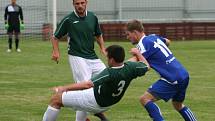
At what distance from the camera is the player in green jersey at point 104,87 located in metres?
8.43

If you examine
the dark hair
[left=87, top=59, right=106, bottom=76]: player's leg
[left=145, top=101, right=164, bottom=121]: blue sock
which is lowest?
[left=145, top=101, right=164, bottom=121]: blue sock

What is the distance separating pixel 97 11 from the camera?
141 feet

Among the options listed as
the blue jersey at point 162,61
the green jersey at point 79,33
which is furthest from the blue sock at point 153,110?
the green jersey at point 79,33

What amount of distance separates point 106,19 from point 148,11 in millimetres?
3049

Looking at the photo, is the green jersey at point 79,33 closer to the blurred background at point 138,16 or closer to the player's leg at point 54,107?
the player's leg at point 54,107

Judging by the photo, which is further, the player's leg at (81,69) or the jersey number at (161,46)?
the player's leg at (81,69)

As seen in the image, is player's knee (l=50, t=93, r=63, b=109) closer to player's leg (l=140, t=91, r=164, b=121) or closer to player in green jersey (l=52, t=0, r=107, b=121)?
player's leg (l=140, t=91, r=164, b=121)

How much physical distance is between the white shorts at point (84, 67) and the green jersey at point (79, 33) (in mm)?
74

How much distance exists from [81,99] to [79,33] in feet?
7.87

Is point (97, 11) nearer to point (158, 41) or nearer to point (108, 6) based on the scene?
point (108, 6)

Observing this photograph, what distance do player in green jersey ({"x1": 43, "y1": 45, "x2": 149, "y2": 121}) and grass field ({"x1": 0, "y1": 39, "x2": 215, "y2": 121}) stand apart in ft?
8.72

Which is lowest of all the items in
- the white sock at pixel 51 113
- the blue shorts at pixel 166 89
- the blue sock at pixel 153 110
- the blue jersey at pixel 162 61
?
the blue sock at pixel 153 110

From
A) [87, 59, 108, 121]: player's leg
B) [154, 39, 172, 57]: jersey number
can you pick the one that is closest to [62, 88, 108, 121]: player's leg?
[154, 39, 172, 57]: jersey number

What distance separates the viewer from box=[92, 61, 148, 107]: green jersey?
8.45 meters
